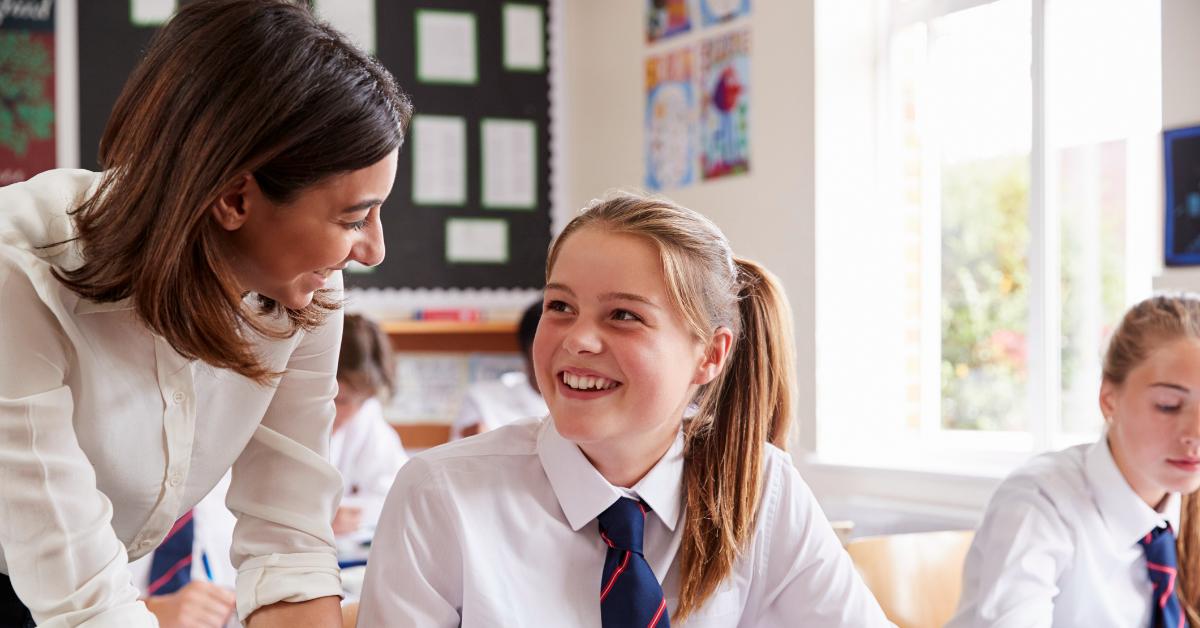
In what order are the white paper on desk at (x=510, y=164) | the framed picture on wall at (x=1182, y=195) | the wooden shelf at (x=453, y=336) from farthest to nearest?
1. the white paper on desk at (x=510, y=164)
2. the wooden shelf at (x=453, y=336)
3. the framed picture on wall at (x=1182, y=195)

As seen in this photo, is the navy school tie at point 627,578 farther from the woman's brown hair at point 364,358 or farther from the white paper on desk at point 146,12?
the white paper on desk at point 146,12

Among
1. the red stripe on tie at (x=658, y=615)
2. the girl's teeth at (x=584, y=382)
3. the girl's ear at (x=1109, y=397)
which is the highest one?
the girl's teeth at (x=584, y=382)

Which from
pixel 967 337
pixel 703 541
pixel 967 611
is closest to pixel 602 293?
pixel 703 541

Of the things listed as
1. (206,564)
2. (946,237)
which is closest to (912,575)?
(206,564)

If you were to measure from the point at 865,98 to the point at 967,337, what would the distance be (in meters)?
0.80

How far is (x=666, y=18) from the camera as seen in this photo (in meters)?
4.11

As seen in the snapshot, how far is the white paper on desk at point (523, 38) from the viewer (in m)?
4.57

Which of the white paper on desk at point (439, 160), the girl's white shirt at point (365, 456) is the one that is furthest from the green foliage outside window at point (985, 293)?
the white paper on desk at point (439, 160)

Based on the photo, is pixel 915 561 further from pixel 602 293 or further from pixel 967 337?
pixel 967 337

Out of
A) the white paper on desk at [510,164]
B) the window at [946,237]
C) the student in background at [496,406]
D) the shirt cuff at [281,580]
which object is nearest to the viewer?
the shirt cuff at [281,580]

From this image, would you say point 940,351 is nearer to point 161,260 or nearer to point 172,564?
point 172,564

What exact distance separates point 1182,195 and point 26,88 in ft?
12.0

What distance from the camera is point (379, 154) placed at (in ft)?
3.64

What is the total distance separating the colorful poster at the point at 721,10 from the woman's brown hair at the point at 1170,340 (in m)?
2.05
